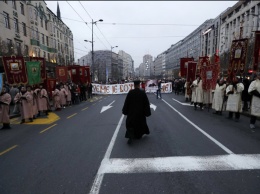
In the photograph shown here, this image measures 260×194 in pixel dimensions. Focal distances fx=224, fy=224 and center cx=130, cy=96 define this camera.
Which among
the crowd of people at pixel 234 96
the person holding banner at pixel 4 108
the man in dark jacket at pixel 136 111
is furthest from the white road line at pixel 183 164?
the person holding banner at pixel 4 108

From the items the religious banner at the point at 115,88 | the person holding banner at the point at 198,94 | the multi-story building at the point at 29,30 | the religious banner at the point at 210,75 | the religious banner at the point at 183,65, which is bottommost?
the religious banner at the point at 115,88

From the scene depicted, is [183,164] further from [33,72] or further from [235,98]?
[33,72]

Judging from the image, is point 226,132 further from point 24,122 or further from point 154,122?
point 24,122

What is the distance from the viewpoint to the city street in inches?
157

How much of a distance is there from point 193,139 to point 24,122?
827cm

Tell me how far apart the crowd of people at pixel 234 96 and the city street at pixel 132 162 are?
1098 millimetres

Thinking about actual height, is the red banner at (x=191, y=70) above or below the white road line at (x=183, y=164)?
above

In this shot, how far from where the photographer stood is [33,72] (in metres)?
12.8

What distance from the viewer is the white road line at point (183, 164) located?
4641 mm

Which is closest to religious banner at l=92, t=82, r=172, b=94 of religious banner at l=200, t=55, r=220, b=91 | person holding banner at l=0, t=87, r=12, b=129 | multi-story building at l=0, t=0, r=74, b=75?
multi-story building at l=0, t=0, r=74, b=75

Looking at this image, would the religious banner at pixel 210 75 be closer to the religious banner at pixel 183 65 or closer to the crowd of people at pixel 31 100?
the religious banner at pixel 183 65

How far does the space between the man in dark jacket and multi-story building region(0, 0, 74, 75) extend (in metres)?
18.9

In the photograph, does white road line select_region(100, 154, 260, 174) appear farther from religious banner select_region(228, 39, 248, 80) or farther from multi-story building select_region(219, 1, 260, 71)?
multi-story building select_region(219, 1, 260, 71)

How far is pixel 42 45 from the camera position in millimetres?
40875
